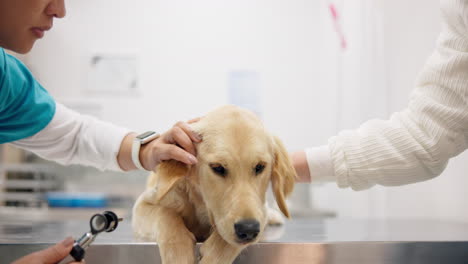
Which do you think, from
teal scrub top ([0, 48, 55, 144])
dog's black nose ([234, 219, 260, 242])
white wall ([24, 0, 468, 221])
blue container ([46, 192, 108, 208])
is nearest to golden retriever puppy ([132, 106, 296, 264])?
dog's black nose ([234, 219, 260, 242])

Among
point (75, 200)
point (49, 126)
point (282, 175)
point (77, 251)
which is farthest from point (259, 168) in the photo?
point (75, 200)

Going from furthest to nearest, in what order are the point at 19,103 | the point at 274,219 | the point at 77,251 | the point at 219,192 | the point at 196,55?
the point at 196,55 < the point at 274,219 < the point at 19,103 < the point at 219,192 < the point at 77,251

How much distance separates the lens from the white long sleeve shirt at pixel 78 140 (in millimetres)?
985

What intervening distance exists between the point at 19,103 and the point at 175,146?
0.43m

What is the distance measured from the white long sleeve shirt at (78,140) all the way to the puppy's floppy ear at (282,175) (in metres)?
0.40

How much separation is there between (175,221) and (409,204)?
1.32 metres

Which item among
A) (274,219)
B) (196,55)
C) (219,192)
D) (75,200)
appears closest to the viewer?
(219,192)

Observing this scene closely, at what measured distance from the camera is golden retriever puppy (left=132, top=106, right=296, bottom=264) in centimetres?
73

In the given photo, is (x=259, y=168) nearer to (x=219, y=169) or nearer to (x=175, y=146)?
(x=219, y=169)

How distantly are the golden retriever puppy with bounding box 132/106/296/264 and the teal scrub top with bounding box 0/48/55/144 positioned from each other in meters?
0.33

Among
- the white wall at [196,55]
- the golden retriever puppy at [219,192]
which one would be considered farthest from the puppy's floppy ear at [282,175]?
the white wall at [196,55]

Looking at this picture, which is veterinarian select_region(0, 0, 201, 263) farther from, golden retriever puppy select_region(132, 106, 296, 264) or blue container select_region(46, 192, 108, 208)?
blue container select_region(46, 192, 108, 208)

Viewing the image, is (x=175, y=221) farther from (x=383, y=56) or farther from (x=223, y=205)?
(x=383, y=56)

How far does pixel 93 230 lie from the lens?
624mm
